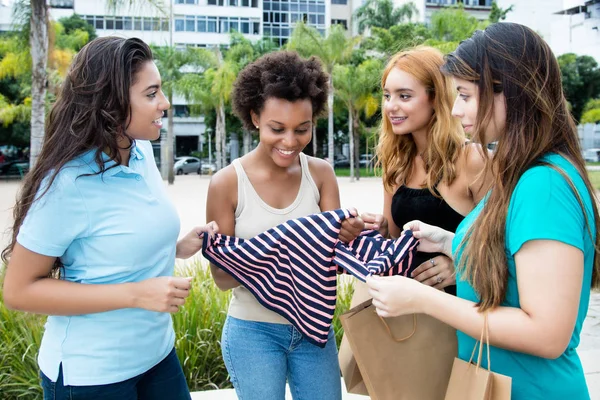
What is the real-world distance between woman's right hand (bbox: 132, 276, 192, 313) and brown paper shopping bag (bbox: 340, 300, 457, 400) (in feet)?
1.92

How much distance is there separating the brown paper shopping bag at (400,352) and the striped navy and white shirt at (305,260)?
0.68ft

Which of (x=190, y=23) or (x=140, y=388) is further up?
(x=190, y=23)

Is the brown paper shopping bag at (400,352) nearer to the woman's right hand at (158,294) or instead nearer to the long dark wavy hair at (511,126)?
the long dark wavy hair at (511,126)

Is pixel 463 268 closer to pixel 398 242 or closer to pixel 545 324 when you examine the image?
pixel 545 324

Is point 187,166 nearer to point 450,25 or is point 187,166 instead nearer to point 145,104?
point 450,25

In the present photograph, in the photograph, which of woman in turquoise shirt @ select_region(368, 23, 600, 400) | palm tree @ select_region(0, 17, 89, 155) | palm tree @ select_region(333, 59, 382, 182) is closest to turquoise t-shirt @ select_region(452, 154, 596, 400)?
woman in turquoise shirt @ select_region(368, 23, 600, 400)

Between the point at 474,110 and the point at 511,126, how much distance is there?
129 mm

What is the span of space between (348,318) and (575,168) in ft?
2.90

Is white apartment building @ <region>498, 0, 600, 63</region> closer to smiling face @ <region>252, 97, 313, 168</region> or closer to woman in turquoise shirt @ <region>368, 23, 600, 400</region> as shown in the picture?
smiling face @ <region>252, 97, 313, 168</region>

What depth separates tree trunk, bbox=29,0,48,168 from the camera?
9.98 meters

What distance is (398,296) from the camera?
71.2 inches

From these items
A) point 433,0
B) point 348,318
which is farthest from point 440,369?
point 433,0

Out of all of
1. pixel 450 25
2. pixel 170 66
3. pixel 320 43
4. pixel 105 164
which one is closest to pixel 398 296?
pixel 105 164

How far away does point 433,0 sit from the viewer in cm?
6188
